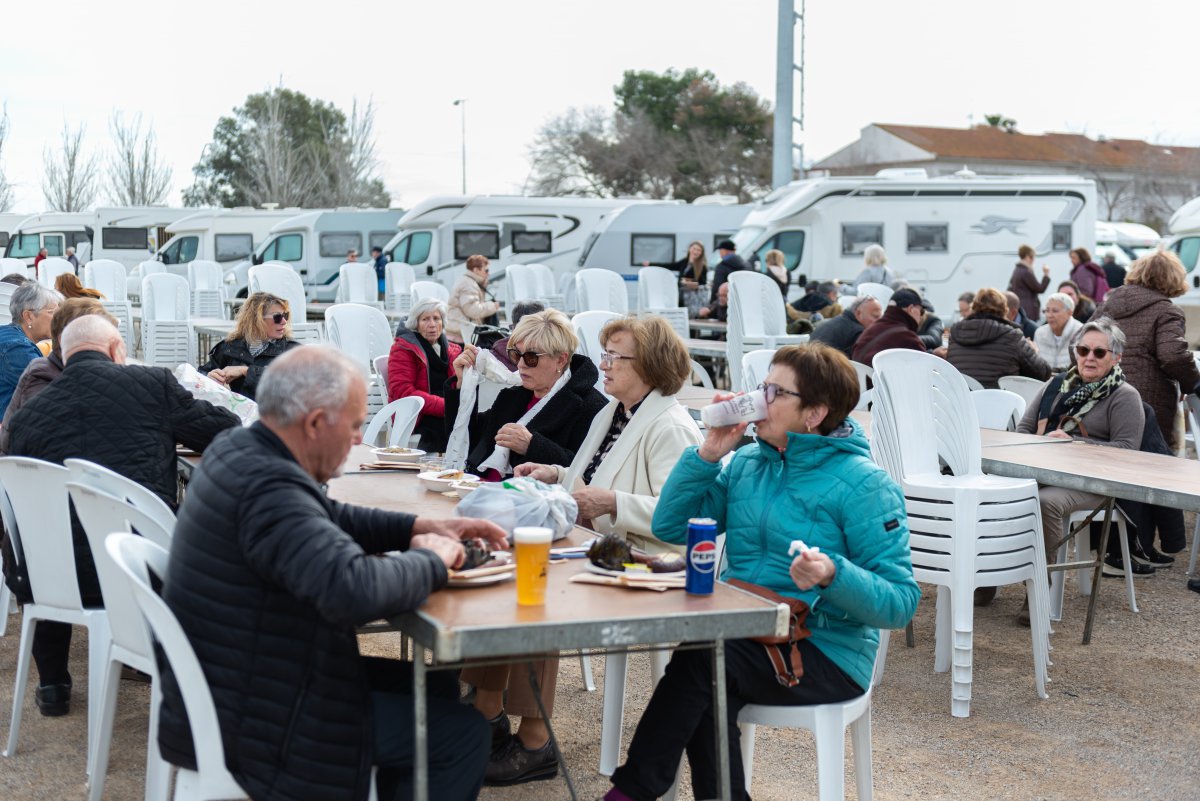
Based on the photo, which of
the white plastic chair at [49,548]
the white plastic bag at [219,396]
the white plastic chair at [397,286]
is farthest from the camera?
the white plastic chair at [397,286]

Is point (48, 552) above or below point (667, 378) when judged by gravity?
below

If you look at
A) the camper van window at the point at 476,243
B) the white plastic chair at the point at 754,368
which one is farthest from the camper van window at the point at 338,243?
the white plastic chair at the point at 754,368

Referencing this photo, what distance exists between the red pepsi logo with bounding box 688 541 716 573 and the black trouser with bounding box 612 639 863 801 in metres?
0.36

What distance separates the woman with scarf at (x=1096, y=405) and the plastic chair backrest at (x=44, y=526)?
3.66m

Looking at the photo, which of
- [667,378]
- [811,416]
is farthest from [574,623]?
[667,378]

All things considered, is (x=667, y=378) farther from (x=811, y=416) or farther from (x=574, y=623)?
(x=574, y=623)

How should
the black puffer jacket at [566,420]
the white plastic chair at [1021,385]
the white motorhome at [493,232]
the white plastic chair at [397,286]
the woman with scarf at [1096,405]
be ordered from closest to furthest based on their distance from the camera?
the black puffer jacket at [566,420] < the woman with scarf at [1096,405] < the white plastic chair at [1021,385] < the white plastic chair at [397,286] < the white motorhome at [493,232]

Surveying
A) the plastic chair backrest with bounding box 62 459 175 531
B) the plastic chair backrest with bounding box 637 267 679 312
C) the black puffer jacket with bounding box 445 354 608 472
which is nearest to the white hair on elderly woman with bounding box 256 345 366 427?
the plastic chair backrest with bounding box 62 459 175 531

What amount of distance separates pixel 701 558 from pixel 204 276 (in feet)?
61.8

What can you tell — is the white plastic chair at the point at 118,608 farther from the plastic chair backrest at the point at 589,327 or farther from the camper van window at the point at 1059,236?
the camper van window at the point at 1059,236

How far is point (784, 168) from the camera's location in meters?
20.1

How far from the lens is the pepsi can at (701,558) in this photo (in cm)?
246

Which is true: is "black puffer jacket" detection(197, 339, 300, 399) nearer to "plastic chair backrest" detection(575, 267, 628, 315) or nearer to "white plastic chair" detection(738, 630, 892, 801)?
"white plastic chair" detection(738, 630, 892, 801)

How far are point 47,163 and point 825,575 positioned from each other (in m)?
46.5
